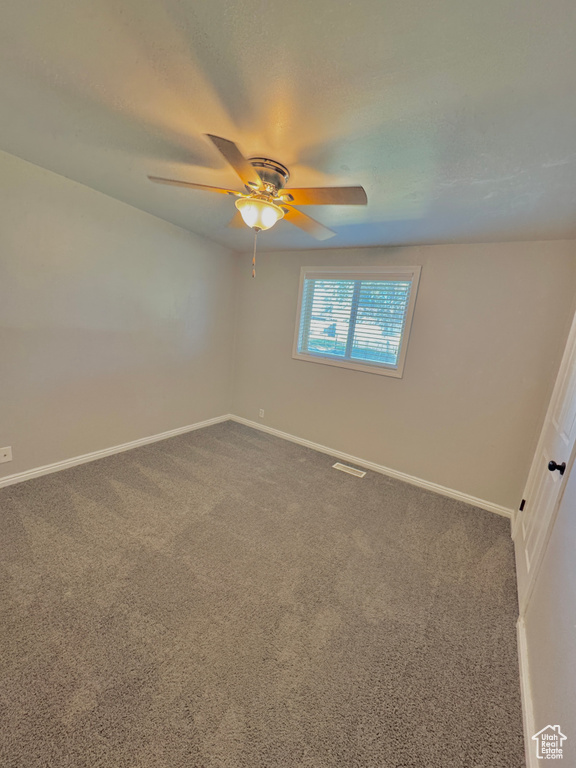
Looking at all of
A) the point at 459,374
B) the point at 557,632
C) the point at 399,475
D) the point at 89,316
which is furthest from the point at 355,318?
the point at 557,632

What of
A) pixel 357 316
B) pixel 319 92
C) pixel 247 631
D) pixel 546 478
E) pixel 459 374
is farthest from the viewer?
pixel 357 316

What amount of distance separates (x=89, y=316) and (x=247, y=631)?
103 inches

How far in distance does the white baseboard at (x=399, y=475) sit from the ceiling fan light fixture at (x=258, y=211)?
259 cm

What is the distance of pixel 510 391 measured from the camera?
251 centimetres

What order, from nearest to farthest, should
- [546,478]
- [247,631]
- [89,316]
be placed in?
1. [247,631]
2. [546,478]
3. [89,316]

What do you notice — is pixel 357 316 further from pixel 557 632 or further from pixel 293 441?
pixel 557 632

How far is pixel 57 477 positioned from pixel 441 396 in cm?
349

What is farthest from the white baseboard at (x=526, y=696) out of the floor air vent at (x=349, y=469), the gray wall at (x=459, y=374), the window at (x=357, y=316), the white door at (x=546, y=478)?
the window at (x=357, y=316)

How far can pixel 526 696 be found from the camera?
1.24m

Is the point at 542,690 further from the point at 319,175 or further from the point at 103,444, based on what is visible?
the point at 103,444

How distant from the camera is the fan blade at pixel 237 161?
1.14 m

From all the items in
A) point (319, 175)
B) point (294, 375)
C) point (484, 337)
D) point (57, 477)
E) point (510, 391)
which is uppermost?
point (319, 175)

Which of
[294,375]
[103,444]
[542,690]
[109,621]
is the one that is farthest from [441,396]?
[103,444]

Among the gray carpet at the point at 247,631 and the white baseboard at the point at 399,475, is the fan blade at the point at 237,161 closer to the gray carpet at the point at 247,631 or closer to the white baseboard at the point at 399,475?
the gray carpet at the point at 247,631
